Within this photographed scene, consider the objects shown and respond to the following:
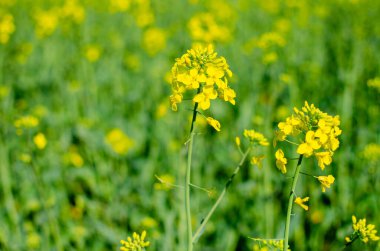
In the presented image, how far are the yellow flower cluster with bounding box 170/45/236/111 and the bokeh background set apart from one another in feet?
0.34

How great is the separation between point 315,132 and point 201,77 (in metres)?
0.29

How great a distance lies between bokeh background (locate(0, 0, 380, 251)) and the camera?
2.15m

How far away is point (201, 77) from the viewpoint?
3.43ft

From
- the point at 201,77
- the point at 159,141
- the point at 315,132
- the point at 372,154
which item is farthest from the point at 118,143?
the point at 315,132

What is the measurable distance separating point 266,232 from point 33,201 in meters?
1.24

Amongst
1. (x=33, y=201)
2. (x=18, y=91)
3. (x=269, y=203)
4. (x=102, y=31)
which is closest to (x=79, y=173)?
(x=33, y=201)

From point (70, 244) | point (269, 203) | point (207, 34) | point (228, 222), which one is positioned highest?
point (207, 34)

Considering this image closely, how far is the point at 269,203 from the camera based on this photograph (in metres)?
2.16

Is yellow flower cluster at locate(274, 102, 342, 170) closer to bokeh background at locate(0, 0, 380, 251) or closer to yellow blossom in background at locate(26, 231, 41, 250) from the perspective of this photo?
bokeh background at locate(0, 0, 380, 251)

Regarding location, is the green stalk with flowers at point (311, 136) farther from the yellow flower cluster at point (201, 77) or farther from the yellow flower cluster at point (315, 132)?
the yellow flower cluster at point (201, 77)

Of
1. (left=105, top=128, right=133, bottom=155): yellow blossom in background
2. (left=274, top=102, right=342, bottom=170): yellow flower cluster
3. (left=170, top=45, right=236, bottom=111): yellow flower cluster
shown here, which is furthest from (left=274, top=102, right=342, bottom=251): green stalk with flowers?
(left=105, top=128, right=133, bottom=155): yellow blossom in background

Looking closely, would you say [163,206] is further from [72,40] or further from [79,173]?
[72,40]

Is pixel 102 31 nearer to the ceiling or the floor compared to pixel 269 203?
nearer to the ceiling

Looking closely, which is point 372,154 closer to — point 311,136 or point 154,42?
point 311,136
